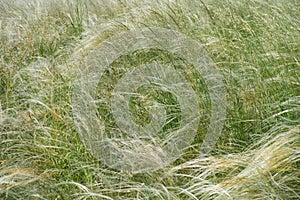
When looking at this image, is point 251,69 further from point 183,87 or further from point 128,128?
point 128,128

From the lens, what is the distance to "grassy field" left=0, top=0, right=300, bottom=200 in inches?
59.8

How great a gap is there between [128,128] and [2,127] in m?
0.50

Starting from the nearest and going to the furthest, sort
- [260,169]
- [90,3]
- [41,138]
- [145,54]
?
[260,169], [41,138], [145,54], [90,3]

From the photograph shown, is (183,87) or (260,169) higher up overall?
(183,87)

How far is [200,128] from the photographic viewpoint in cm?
191

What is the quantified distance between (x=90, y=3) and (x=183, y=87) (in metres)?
2.66

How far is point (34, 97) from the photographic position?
2164 mm

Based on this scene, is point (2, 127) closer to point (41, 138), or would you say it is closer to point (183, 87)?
point (41, 138)

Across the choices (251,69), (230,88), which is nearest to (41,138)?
(230,88)

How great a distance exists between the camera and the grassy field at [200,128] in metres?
1.52

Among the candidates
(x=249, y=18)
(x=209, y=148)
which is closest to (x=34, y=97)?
(x=209, y=148)

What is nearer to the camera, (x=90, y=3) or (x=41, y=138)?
(x=41, y=138)

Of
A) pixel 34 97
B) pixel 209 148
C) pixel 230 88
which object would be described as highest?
pixel 34 97

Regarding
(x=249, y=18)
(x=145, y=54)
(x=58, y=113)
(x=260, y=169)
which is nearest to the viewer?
(x=260, y=169)
